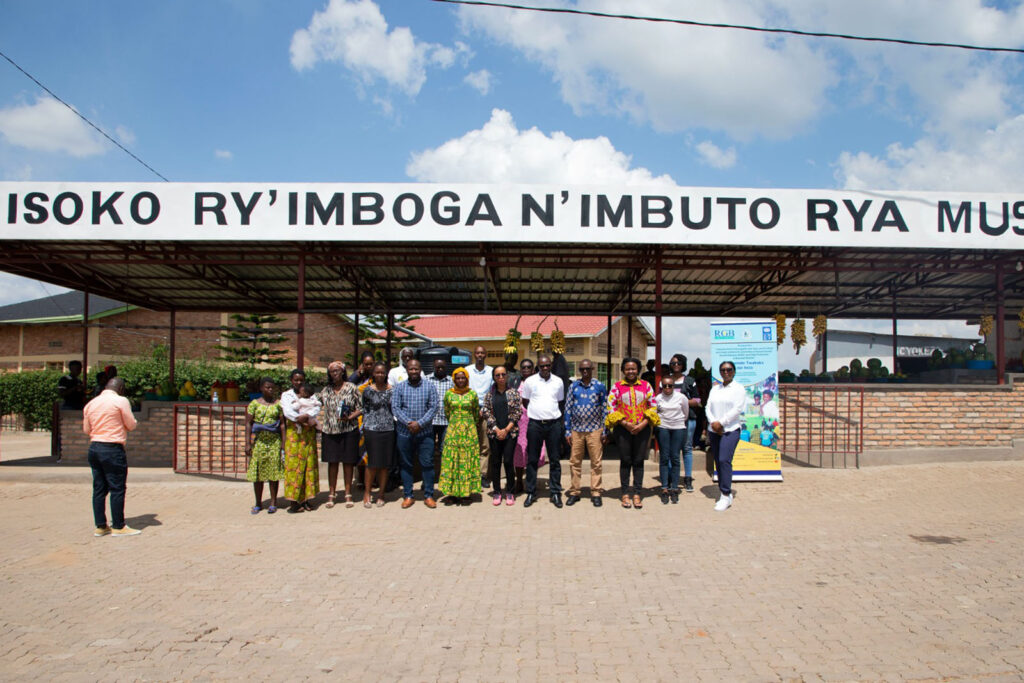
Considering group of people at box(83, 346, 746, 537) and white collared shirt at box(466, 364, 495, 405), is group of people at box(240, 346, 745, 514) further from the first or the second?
white collared shirt at box(466, 364, 495, 405)

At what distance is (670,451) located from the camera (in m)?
7.75

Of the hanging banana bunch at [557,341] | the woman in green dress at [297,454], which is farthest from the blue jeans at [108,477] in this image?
the hanging banana bunch at [557,341]

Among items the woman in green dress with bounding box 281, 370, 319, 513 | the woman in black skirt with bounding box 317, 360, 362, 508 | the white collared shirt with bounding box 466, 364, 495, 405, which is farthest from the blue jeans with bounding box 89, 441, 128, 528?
the white collared shirt with bounding box 466, 364, 495, 405

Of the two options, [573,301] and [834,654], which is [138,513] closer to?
[834,654]

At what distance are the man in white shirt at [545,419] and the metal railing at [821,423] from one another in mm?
4032

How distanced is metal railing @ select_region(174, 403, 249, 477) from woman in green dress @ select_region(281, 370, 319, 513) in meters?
2.29

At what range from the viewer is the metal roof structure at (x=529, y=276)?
10.3m

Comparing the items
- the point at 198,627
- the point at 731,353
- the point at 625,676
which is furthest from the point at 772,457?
the point at 198,627

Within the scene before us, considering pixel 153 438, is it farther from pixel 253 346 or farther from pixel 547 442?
pixel 253 346

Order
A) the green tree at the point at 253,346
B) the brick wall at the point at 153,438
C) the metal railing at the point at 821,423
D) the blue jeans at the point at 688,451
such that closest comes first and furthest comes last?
the blue jeans at the point at 688,451 < the metal railing at the point at 821,423 < the brick wall at the point at 153,438 < the green tree at the point at 253,346

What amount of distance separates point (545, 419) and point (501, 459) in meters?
0.82

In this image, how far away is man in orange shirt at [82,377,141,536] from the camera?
6.57 metres

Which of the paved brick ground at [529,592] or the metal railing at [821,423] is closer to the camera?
the paved brick ground at [529,592]

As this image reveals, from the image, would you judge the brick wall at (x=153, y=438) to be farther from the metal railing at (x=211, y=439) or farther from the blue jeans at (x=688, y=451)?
the blue jeans at (x=688, y=451)
